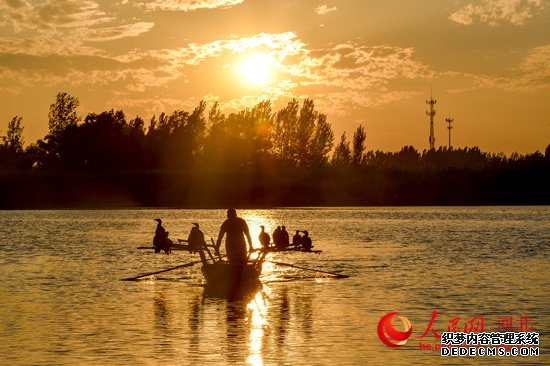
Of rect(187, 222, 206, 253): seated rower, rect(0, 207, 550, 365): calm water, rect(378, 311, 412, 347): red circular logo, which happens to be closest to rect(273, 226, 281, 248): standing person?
rect(0, 207, 550, 365): calm water

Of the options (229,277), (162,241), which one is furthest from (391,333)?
(162,241)

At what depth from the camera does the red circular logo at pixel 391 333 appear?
23.1m

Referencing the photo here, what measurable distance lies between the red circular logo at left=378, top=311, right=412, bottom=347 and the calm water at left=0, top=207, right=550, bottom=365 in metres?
0.21

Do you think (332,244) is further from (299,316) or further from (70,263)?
(299,316)

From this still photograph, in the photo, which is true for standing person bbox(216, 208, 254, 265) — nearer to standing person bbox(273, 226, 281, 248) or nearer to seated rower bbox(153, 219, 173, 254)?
seated rower bbox(153, 219, 173, 254)

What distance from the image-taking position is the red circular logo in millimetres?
23111

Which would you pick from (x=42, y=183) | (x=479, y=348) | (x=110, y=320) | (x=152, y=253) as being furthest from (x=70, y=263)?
(x=42, y=183)

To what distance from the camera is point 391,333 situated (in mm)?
24281

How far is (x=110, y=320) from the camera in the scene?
26.8 metres

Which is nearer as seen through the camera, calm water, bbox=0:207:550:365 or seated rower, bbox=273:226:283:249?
calm water, bbox=0:207:550:365

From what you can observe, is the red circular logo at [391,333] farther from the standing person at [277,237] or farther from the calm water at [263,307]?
the standing person at [277,237]

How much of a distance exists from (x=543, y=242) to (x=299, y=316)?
45.1 meters

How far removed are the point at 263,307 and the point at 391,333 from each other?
21.2 feet

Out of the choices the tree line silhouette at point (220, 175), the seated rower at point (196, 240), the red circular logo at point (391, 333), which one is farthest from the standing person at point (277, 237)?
the tree line silhouette at point (220, 175)
